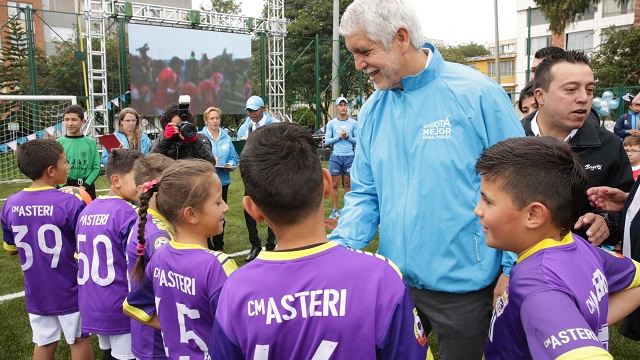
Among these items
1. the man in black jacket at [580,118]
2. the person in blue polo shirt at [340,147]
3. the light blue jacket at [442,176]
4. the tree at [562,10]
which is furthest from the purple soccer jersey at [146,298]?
the tree at [562,10]

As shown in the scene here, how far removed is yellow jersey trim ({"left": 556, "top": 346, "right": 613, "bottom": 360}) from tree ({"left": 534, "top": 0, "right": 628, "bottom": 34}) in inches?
1052

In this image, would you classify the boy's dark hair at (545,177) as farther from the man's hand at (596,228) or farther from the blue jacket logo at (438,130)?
the man's hand at (596,228)

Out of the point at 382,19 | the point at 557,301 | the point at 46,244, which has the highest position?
the point at 382,19

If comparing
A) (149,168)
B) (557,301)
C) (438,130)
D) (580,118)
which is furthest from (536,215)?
(149,168)

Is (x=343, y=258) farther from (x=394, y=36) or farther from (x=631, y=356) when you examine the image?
(x=631, y=356)

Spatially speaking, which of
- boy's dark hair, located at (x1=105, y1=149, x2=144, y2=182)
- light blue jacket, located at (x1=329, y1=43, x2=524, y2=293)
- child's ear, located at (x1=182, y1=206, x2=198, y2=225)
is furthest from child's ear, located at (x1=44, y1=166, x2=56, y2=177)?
light blue jacket, located at (x1=329, y1=43, x2=524, y2=293)

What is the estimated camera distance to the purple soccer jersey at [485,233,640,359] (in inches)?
51.8

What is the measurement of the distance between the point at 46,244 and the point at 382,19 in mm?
2786

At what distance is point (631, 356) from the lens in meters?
4.04

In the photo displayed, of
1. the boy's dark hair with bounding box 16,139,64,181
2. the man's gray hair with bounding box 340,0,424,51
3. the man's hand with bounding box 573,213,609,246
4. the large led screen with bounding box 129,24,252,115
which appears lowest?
the man's hand with bounding box 573,213,609,246

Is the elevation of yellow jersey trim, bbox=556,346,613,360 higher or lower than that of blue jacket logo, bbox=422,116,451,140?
lower

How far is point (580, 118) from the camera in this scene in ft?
9.02

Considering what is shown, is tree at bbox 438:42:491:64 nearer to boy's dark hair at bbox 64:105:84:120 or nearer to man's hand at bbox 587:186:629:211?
boy's dark hair at bbox 64:105:84:120

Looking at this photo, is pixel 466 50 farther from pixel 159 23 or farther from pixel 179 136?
pixel 179 136
